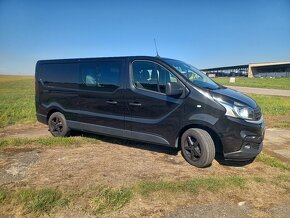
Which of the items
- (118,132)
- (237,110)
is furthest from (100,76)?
(237,110)

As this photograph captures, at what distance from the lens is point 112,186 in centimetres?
439

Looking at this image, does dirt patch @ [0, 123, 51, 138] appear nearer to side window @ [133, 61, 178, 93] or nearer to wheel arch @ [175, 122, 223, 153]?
side window @ [133, 61, 178, 93]

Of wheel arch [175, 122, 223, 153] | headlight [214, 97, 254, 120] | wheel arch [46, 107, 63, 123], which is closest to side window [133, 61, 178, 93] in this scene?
wheel arch [175, 122, 223, 153]

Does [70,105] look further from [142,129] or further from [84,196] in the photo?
[84,196]

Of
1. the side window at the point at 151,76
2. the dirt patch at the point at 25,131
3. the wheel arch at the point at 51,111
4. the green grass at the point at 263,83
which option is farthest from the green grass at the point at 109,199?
the green grass at the point at 263,83

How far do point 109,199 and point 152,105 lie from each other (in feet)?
7.70

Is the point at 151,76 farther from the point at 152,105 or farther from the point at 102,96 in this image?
the point at 102,96

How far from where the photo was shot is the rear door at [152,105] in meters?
5.68

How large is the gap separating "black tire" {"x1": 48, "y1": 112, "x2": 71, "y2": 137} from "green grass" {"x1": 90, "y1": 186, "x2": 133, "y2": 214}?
354 cm

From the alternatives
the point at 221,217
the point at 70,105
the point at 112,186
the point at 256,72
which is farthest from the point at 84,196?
the point at 256,72

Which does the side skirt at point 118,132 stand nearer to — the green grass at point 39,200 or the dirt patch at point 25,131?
the dirt patch at point 25,131

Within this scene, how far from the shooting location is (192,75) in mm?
6035

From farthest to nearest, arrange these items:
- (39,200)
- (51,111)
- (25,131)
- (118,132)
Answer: (25,131)
(51,111)
(118,132)
(39,200)

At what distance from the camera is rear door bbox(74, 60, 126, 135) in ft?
20.9
